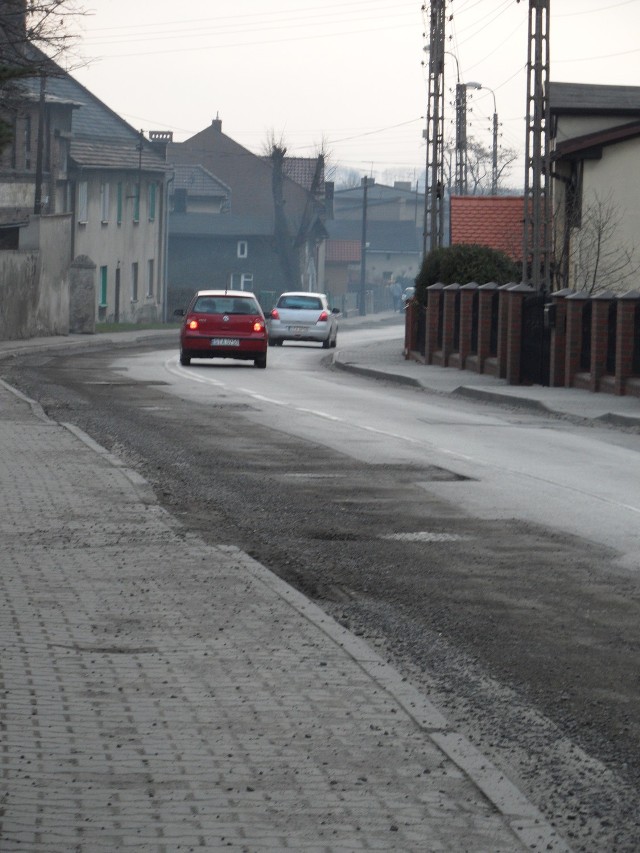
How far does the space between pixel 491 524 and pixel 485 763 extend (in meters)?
6.05

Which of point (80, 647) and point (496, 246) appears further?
point (496, 246)

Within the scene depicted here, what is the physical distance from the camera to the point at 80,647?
655 centimetres

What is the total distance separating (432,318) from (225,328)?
6672 mm

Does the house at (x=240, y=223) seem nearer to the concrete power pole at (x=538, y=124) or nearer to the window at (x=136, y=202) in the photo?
the window at (x=136, y=202)

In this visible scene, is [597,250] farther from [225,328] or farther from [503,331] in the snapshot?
[225,328]

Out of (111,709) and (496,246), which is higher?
(496,246)

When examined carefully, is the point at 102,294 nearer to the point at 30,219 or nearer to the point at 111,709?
the point at 30,219

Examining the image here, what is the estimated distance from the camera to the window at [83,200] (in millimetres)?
65375

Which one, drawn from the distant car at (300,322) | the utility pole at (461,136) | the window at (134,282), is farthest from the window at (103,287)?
the distant car at (300,322)

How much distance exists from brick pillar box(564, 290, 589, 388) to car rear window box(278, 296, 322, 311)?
1913 cm

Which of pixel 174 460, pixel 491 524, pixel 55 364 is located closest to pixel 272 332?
pixel 55 364

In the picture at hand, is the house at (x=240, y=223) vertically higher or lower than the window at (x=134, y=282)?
higher

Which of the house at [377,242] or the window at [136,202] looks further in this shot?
the house at [377,242]

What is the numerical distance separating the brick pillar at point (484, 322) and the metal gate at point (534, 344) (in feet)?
9.40
